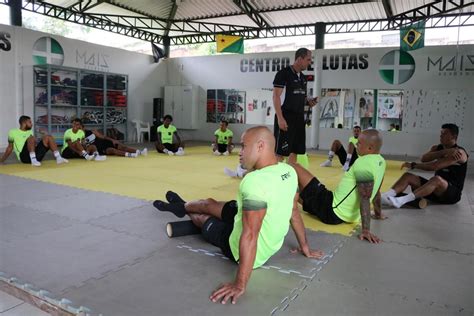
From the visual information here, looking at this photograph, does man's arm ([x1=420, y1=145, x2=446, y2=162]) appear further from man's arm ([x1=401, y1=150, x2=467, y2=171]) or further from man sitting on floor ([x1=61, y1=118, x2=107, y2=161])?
man sitting on floor ([x1=61, y1=118, x2=107, y2=161])

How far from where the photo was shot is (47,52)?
11859 millimetres

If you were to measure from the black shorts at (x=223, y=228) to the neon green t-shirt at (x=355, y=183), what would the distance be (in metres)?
1.20

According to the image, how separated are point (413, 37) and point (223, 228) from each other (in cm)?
1005

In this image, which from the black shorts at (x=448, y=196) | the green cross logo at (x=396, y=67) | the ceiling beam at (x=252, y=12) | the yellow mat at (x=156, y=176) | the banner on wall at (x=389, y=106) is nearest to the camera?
the black shorts at (x=448, y=196)

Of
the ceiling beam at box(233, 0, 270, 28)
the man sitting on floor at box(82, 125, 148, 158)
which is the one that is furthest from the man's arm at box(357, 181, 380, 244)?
the ceiling beam at box(233, 0, 270, 28)

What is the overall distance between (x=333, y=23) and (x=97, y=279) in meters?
13.1

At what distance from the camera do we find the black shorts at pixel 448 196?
4.82m

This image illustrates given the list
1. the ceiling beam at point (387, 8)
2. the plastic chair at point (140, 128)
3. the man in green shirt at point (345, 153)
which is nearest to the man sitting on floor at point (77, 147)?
the man in green shirt at point (345, 153)

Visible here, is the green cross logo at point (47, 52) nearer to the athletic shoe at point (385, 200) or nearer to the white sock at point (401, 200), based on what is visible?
the athletic shoe at point (385, 200)

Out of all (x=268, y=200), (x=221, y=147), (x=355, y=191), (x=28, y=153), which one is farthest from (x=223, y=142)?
(x=268, y=200)

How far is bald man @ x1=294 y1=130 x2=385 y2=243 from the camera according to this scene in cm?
335

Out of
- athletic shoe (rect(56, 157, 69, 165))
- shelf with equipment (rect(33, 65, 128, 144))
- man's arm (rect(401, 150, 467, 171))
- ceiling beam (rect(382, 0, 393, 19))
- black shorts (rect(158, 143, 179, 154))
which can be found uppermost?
ceiling beam (rect(382, 0, 393, 19))

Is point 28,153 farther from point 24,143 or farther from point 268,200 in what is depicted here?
point 268,200

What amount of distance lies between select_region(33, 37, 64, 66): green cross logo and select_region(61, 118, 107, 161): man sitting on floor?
441 cm
